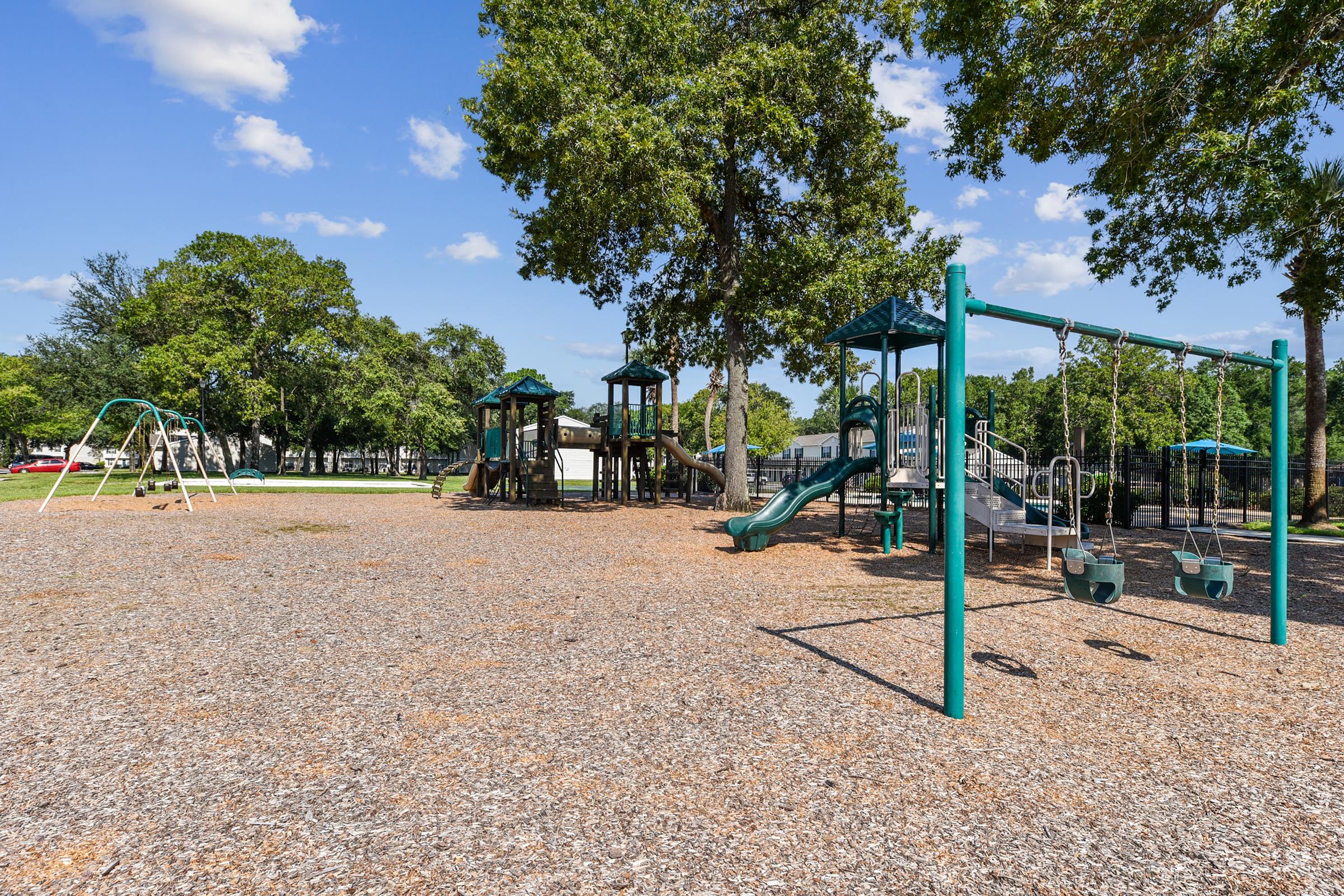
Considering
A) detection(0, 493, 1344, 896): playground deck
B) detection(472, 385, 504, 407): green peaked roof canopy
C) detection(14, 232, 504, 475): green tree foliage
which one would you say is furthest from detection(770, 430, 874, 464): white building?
detection(0, 493, 1344, 896): playground deck

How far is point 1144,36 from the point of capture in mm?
9711

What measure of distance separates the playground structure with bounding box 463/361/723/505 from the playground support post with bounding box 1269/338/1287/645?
15469mm

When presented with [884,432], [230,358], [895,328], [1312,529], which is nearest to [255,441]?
[230,358]

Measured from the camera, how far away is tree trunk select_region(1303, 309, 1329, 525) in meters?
16.1

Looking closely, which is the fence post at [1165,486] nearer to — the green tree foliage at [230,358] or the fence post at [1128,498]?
the fence post at [1128,498]

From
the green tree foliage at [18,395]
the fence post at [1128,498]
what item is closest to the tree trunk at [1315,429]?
the fence post at [1128,498]

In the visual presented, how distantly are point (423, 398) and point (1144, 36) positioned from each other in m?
39.1

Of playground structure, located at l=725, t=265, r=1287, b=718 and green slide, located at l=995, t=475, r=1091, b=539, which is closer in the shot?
playground structure, located at l=725, t=265, r=1287, b=718

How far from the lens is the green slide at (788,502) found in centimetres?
1106

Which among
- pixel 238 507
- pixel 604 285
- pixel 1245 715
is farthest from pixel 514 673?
pixel 604 285

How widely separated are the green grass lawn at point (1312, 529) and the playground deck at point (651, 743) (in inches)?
392

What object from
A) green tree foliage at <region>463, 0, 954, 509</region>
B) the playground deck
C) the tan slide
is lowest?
the playground deck

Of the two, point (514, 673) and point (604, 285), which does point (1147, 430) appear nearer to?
point (604, 285)

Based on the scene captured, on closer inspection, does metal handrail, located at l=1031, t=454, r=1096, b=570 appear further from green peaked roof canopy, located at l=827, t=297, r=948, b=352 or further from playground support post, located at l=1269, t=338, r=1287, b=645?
green peaked roof canopy, located at l=827, t=297, r=948, b=352
